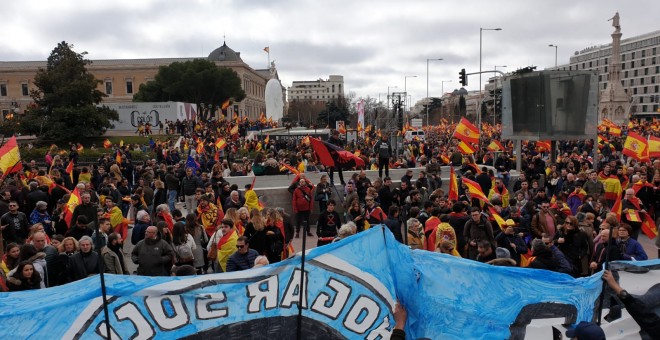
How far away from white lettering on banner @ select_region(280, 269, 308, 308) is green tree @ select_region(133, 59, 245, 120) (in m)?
68.3

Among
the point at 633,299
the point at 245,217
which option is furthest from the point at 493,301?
the point at 245,217

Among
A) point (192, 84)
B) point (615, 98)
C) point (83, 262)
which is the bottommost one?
point (83, 262)

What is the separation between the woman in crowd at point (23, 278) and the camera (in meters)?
5.83

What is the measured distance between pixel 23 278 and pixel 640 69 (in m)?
128

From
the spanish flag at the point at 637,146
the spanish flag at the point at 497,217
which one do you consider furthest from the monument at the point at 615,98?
the spanish flag at the point at 497,217

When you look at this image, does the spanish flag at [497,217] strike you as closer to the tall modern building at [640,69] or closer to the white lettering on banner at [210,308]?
the white lettering on banner at [210,308]

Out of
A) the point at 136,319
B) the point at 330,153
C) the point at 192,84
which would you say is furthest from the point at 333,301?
the point at 192,84

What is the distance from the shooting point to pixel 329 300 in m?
4.19

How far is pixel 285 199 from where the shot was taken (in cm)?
1468

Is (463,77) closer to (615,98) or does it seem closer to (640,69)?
(615,98)

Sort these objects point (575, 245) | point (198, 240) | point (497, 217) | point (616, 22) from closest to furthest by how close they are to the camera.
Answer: point (575, 245) < point (198, 240) < point (497, 217) < point (616, 22)

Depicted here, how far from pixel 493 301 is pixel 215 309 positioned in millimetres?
2083

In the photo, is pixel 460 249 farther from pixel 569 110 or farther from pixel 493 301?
pixel 569 110

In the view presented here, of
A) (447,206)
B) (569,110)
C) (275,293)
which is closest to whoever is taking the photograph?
(275,293)
